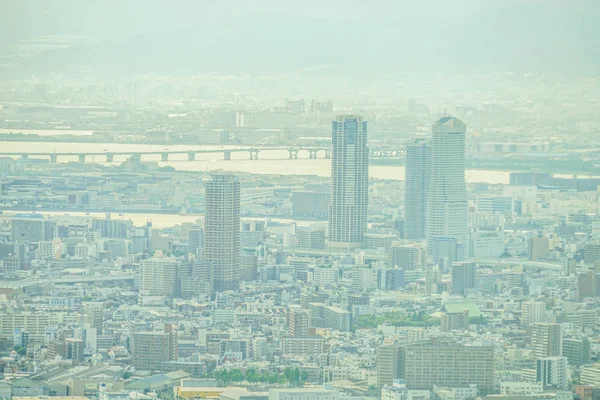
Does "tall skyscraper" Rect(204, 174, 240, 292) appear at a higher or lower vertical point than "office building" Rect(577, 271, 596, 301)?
higher

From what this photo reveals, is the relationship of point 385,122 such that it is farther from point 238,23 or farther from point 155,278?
point 155,278

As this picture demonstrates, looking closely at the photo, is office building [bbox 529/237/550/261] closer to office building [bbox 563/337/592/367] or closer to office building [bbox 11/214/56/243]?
office building [bbox 11/214/56/243]

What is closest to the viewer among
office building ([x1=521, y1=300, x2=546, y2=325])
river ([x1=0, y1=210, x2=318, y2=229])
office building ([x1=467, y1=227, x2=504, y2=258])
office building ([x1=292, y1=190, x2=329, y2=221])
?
office building ([x1=521, y1=300, x2=546, y2=325])

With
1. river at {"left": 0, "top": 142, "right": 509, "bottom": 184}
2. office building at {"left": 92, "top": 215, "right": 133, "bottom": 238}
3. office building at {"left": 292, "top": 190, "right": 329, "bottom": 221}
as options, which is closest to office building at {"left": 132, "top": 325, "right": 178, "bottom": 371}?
office building at {"left": 92, "top": 215, "right": 133, "bottom": 238}

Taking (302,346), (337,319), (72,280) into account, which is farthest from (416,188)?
(302,346)

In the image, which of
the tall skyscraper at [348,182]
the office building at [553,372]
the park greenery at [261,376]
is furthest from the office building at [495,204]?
the park greenery at [261,376]

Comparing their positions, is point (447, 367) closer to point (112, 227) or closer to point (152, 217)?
point (112, 227)

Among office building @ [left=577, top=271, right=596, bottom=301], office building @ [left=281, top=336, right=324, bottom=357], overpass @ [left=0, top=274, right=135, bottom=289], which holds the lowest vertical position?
office building @ [left=281, top=336, right=324, bottom=357]
